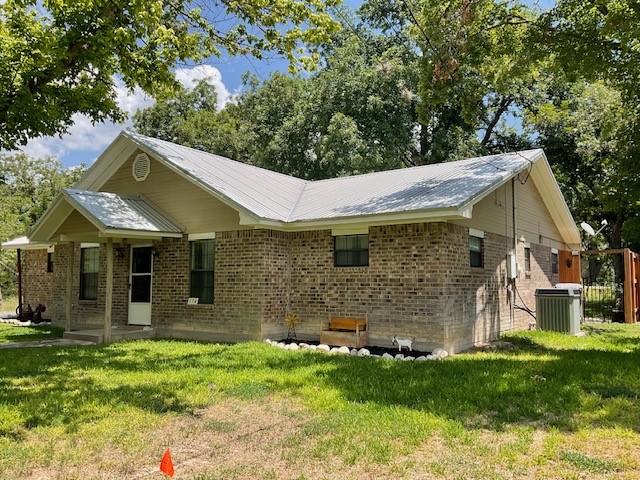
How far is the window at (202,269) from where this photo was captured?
40.9 ft

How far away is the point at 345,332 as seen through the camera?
10922mm

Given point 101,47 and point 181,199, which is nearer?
point 101,47

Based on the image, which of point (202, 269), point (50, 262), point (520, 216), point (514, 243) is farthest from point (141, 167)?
point (520, 216)

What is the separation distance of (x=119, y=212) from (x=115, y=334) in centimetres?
299

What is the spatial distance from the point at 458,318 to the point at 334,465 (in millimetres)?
6986

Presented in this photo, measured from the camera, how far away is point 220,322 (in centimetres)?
1206

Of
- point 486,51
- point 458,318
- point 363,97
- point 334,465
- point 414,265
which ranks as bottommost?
point 334,465

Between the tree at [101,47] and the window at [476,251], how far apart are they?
18.3ft

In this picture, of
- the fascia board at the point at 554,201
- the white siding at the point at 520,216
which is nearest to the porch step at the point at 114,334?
the white siding at the point at 520,216

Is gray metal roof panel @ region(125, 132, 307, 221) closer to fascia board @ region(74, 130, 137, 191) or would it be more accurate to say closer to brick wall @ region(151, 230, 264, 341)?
fascia board @ region(74, 130, 137, 191)

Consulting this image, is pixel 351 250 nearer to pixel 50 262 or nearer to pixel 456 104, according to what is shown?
pixel 50 262

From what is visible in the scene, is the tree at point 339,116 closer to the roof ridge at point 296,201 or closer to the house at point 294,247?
the roof ridge at point 296,201

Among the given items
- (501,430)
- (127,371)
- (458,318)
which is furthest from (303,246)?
(501,430)

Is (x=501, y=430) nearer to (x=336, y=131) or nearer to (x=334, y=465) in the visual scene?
(x=334, y=465)
